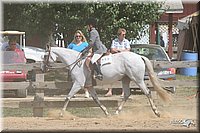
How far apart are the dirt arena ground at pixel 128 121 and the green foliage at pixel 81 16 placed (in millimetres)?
3469

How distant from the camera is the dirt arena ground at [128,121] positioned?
9.77 meters

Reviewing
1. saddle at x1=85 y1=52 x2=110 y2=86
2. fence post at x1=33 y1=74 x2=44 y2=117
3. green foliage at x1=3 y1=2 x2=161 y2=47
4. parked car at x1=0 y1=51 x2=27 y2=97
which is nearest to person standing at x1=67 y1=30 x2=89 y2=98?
saddle at x1=85 y1=52 x2=110 y2=86

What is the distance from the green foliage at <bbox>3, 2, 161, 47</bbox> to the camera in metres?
15.8

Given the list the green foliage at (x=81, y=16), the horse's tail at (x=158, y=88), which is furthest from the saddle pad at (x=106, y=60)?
the green foliage at (x=81, y=16)

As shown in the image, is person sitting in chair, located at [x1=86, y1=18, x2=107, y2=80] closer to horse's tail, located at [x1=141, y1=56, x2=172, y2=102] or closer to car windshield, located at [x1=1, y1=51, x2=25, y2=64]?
horse's tail, located at [x1=141, y1=56, x2=172, y2=102]

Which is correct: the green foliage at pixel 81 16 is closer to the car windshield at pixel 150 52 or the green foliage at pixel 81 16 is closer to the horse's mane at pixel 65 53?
the car windshield at pixel 150 52

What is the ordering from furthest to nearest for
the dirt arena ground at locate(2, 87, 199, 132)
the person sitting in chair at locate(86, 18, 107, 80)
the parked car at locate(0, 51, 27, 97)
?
1. the parked car at locate(0, 51, 27, 97)
2. the person sitting in chair at locate(86, 18, 107, 80)
3. the dirt arena ground at locate(2, 87, 199, 132)

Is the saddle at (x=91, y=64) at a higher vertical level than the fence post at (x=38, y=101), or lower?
higher

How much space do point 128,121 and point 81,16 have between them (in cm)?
574

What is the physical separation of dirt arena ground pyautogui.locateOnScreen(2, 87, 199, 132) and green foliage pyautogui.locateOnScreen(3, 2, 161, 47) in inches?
137

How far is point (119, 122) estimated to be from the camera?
10.9 metres

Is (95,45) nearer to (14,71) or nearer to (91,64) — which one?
(91,64)

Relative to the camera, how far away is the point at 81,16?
15930 millimetres

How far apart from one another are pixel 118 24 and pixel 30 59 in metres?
5.32
